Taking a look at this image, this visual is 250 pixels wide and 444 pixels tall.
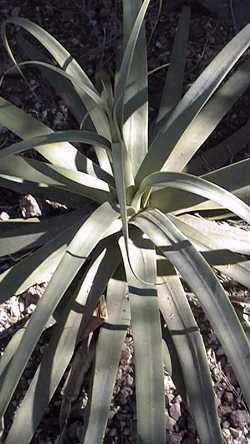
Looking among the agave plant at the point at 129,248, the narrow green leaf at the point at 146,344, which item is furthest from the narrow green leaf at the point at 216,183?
the narrow green leaf at the point at 146,344

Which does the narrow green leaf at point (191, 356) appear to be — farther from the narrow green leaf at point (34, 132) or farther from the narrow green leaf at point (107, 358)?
the narrow green leaf at point (34, 132)

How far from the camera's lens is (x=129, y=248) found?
4.86 feet

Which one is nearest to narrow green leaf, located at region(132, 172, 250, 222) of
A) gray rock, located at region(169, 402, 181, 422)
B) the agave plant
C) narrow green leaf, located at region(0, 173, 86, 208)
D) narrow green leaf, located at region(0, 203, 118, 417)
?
the agave plant

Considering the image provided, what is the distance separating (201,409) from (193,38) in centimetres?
111

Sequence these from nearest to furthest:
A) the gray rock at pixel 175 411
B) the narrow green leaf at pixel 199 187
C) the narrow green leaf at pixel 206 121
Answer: the narrow green leaf at pixel 199 187
the gray rock at pixel 175 411
the narrow green leaf at pixel 206 121

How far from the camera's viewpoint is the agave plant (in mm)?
1293

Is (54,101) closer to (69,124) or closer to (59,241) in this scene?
(69,124)

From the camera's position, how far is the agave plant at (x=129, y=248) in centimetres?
129

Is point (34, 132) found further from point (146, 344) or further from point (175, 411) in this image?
point (175, 411)

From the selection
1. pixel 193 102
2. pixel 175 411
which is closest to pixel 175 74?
pixel 193 102

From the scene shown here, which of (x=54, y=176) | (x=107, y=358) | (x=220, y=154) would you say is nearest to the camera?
(x=107, y=358)

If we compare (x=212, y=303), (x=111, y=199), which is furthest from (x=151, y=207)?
(x=212, y=303)

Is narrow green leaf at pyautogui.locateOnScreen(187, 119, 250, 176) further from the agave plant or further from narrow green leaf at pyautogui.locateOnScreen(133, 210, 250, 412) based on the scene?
narrow green leaf at pyautogui.locateOnScreen(133, 210, 250, 412)

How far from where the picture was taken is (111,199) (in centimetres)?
156
